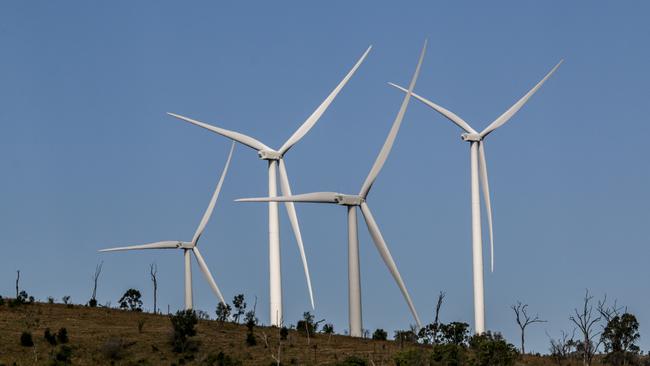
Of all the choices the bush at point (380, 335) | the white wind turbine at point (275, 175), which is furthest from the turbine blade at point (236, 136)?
the bush at point (380, 335)

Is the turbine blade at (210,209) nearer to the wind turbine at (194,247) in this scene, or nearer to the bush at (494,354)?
the wind turbine at (194,247)

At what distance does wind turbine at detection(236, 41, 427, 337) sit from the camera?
399 feet

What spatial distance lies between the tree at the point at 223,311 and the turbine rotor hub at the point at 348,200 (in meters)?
28.8

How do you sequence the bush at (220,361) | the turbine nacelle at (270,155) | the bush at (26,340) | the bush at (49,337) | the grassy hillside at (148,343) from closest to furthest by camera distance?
1. the bush at (220,361)
2. the grassy hillside at (148,343)
3. the bush at (26,340)
4. the bush at (49,337)
5. the turbine nacelle at (270,155)

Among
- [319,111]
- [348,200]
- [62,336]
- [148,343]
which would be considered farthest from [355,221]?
[62,336]

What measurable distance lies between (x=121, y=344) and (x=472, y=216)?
37286 millimetres

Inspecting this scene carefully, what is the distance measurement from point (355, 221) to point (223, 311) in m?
30.8

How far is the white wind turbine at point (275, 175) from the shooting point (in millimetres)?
130750

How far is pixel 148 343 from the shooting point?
410 feet

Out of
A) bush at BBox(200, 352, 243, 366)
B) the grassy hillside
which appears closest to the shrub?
the grassy hillside

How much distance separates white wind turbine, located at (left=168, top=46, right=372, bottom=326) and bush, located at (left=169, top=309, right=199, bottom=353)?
379 inches

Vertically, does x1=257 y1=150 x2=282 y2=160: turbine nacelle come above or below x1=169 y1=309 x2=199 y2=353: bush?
above

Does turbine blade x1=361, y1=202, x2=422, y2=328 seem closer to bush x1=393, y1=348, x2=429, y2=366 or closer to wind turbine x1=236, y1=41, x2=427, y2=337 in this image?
wind turbine x1=236, y1=41, x2=427, y2=337

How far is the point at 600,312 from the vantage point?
126m
